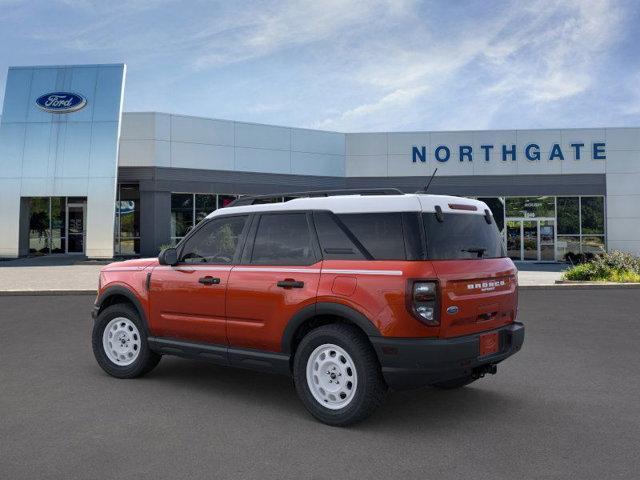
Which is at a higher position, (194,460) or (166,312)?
(166,312)

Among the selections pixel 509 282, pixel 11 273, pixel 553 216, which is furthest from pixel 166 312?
pixel 553 216

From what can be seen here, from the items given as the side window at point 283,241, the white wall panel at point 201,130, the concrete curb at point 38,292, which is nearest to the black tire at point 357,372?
the side window at point 283,241

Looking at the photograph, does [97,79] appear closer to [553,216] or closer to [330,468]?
[553,216]

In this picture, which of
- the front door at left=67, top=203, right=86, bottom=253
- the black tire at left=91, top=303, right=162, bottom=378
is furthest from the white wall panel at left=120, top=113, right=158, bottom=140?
the black tire at left=91, top=303, right=162, bottom=378

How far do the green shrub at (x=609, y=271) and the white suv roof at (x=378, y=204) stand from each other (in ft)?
46.6

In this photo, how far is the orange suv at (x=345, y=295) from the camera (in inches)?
181

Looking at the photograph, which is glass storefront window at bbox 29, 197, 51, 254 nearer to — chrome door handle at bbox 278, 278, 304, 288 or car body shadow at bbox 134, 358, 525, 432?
car body shadow at bbox 134, 358, 525, 432

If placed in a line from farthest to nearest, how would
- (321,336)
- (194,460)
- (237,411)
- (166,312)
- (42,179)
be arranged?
(42,179), (166,312), (237,411), (321,336), (194,460)

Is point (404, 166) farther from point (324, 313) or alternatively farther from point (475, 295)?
point (324, 313)

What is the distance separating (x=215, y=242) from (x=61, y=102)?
2500 cm

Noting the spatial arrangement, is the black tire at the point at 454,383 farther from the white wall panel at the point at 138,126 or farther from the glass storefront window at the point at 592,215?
the glass storefront window at the point at 592,215

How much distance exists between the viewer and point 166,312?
19.9 feet

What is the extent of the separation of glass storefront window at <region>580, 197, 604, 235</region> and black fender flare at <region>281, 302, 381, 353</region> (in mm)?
29970

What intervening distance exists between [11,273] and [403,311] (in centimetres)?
1982
